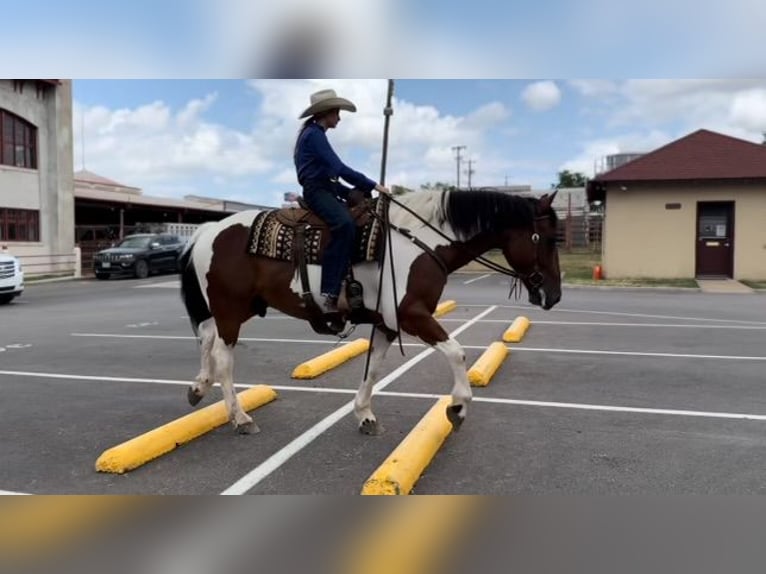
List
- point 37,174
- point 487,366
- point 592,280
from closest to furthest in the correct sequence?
point 487,366 < point 592,280 < point 37,174

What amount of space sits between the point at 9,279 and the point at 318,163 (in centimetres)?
1414

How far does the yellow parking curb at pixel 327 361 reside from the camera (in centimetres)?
708

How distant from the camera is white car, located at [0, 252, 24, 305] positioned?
15.8 m

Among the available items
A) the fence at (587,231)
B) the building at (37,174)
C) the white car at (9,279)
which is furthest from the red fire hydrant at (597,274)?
the building at (37,174)

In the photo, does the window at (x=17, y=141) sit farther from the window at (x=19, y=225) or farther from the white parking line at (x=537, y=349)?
the white parking line at (x=537, y=349)

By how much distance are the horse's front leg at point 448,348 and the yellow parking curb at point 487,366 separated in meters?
1.91

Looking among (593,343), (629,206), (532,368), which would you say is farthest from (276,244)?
(629,206)

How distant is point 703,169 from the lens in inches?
851

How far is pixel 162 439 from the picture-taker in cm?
465

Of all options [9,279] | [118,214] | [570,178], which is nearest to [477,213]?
[9,279]

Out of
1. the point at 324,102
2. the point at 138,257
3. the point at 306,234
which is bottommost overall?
the point at 138,257

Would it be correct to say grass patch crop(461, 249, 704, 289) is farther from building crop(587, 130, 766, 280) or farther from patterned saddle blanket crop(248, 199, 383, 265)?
patterned saddle blanket crop(248, 199, 383, 265)

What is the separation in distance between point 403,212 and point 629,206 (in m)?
19.6

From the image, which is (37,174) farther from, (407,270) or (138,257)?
(407,270)
